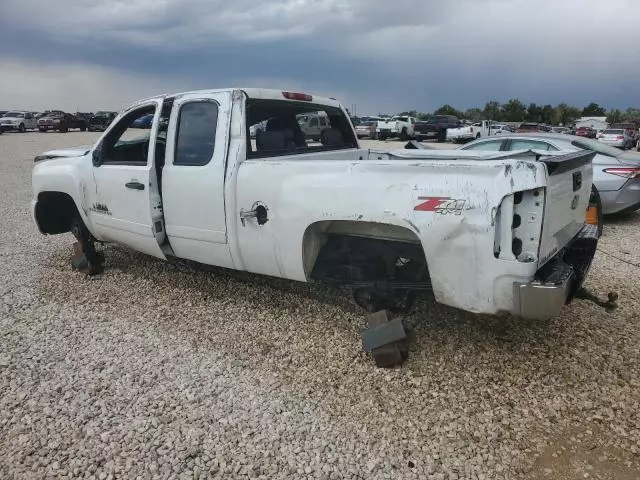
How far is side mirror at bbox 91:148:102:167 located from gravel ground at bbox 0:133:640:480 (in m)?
1.33

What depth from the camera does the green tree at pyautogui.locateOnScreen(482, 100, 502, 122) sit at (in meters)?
72.5

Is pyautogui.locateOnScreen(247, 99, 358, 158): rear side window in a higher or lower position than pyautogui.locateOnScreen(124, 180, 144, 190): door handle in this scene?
higher

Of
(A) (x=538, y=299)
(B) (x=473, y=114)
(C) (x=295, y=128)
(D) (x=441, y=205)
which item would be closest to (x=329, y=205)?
(D) (x=441, y=205)

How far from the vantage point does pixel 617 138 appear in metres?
30.3

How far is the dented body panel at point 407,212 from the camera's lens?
296 centimetres

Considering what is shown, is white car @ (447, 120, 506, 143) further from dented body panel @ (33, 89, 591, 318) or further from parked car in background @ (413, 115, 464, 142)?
dented body panel @ (33, 89, 591, 318)

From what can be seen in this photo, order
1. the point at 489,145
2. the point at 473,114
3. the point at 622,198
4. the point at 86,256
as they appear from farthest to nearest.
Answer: the point at 473,114
the point at 489,145
the point at 622,198
the point at 86,256

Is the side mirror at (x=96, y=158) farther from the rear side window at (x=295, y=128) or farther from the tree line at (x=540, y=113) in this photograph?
the tree line at (x=540, y=113)

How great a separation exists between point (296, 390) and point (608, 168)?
7227 mm

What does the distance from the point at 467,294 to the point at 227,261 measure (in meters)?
2.02

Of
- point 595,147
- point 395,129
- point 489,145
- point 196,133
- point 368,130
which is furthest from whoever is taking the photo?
point 368,130

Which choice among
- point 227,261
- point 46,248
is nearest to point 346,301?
point 227,261

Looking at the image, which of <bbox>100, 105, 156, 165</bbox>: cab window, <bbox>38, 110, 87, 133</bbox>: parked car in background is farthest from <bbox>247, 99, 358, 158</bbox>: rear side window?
<bbox>38, 110, 87, 133</bbox>: parked car in background

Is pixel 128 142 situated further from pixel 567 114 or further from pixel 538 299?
pixel 567 114
